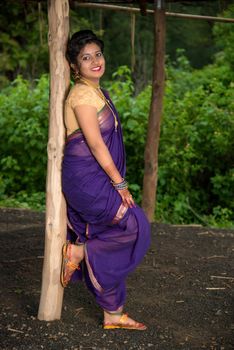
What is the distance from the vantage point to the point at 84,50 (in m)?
3.75

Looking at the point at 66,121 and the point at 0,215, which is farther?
the point at 0,215

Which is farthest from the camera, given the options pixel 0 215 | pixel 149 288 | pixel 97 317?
pixel 0 215

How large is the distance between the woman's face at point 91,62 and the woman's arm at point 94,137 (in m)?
0.20

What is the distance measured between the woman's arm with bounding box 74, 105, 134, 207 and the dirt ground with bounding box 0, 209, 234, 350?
926 millimetres

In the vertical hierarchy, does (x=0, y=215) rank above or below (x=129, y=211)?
below

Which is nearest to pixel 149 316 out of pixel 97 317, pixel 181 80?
pixel 97 317

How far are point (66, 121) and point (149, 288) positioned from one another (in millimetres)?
1531

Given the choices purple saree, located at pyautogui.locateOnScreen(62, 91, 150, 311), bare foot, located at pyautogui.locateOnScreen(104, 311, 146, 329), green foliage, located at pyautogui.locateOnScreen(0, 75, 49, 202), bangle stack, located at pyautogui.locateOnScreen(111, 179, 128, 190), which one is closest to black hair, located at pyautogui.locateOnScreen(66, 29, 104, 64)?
purple saree, located at pyautogui.locateOnScreen(62, 91, 150, 311)

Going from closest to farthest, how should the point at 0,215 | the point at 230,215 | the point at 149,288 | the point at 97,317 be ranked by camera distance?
the point at 97,317, the point at 149,288, the point at 0,215, the point at 230,215

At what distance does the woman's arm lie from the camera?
3639 mm

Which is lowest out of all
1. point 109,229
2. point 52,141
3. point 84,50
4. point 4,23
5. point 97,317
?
point 97,317

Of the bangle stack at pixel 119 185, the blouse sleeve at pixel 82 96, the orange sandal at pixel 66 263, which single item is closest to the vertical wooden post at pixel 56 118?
the orange sandal at pixel 66 263

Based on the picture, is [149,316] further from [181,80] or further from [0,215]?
[181,80]

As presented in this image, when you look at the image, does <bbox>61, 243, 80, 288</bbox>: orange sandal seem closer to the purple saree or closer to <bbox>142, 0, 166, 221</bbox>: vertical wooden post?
the purple saree
